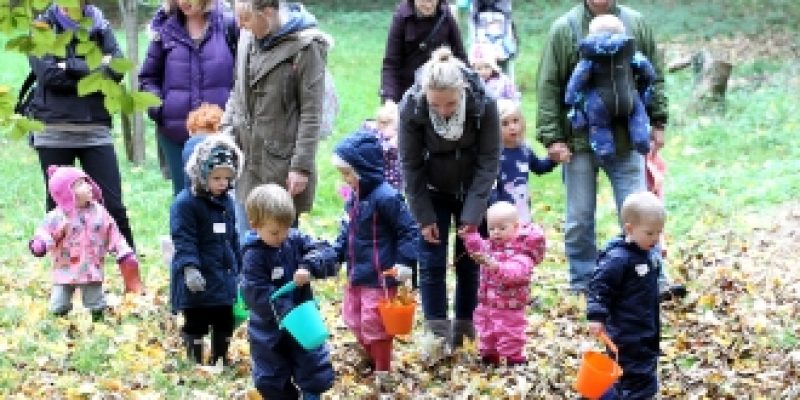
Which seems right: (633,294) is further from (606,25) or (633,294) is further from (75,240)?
(75,240)

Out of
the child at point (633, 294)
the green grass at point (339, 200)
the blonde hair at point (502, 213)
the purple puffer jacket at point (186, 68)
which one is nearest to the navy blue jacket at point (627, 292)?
the child at point (633, 294)

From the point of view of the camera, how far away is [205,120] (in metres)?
A: 7.42

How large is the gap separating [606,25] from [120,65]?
4.12 metres

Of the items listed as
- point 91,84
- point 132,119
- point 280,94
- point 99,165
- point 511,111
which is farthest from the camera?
point 132,119

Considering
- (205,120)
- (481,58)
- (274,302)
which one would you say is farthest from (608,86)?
(274,302)

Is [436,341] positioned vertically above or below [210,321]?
below

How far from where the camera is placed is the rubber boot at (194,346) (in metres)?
6.75

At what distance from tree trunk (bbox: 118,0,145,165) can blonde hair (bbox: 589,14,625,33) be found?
697 centimetres

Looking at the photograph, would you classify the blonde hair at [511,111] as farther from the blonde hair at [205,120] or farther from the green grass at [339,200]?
the blonde hair at [205,120]

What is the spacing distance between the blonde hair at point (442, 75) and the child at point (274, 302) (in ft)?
3.45

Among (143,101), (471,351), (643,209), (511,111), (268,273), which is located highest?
(143,101)

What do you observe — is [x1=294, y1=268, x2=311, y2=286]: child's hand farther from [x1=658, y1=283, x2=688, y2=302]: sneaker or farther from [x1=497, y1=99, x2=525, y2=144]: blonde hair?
[x1=658, y1=283, x2=688, y2=302]: sneaker

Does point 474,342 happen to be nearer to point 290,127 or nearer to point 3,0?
point 290,127

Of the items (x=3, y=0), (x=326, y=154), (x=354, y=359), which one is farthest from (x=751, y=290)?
(x=326, y=154)
